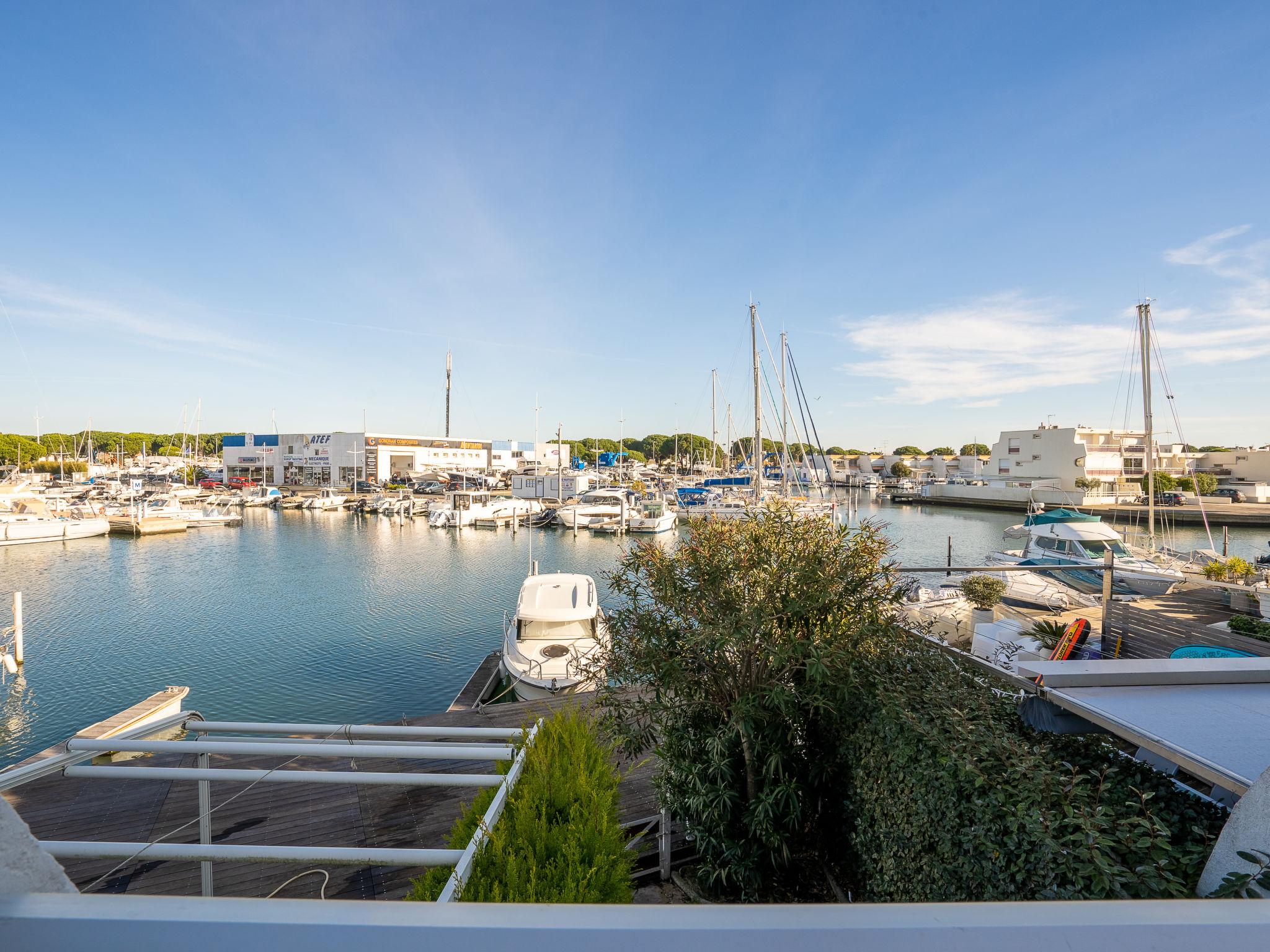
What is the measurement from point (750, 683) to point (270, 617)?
22.2m

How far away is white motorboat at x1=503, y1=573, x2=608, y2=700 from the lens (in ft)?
39.3

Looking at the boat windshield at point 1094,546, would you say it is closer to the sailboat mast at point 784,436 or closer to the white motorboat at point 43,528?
the sailboat mast at point 784,436

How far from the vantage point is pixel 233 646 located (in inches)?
748

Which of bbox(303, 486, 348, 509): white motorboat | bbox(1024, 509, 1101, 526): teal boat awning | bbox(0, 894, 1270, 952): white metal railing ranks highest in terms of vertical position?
bbox(0, 894, 1270, 952): white metal railing

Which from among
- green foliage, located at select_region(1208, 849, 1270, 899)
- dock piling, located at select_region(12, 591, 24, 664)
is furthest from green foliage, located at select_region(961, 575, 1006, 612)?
dock piling, located at select_region(12, 591, 24, 664)

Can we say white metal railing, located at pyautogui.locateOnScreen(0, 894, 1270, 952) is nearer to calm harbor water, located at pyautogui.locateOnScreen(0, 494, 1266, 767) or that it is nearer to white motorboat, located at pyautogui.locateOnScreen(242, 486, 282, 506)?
calm harbor water, located at pyautogui.locateOnScreen(0, 494, 1266, 767)

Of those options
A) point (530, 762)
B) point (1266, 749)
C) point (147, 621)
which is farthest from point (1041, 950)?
point (147, 621)

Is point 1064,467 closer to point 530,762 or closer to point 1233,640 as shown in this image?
point 1233,640

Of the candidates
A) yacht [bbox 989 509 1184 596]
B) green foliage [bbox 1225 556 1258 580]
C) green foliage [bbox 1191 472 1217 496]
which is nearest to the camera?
green foliage [bbox 1225 556 1258 580]

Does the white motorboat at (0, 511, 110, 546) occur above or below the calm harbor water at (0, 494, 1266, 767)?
above

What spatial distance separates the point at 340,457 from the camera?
76.7 metres

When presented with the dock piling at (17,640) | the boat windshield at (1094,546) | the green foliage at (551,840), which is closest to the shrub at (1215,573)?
the boat windshield at (1094,546)

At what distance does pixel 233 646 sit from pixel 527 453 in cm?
8017

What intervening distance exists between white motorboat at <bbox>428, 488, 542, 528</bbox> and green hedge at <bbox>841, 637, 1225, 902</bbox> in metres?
39.7
